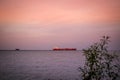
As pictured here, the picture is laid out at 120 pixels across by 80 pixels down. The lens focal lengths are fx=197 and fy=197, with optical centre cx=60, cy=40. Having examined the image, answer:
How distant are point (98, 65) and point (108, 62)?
1.05 ft

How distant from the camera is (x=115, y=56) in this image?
6184 millimetres

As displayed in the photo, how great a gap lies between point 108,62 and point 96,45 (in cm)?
63

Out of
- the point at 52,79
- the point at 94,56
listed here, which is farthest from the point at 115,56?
the point at 52,79

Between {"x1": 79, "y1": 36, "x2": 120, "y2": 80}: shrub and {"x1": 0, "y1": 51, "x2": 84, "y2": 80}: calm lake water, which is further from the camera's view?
{"x1": 0, "y1": 51, "x2": 84, "y2": 80}: calm lake water

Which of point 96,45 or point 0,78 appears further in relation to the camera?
point 0,78

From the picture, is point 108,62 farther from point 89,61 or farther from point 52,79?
point 52,79

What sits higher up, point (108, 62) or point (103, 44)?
point (103, 44)

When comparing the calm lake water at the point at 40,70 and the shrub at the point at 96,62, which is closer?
the shrub at the point at 96,62

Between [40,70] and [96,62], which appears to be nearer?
[96,62]

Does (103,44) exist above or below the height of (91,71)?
above

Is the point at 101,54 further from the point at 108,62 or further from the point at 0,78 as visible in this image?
the point at 0,78

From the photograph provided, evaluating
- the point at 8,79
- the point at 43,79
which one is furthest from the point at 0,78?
the point at 43,79

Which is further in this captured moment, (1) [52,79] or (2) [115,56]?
(1) [52,79]

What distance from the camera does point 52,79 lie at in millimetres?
24000
